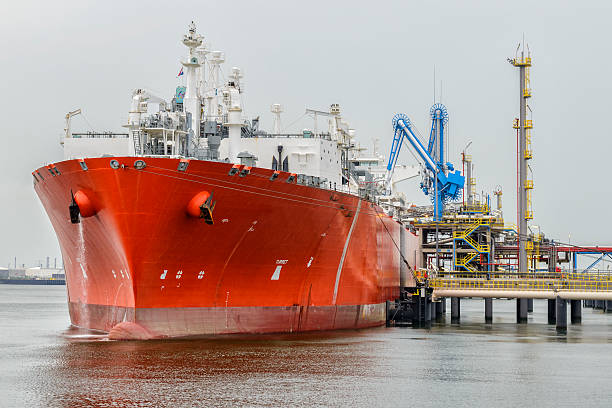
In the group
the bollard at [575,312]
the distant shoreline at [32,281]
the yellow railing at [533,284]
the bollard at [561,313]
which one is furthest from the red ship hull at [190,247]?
the distant shoreline at [32,281]

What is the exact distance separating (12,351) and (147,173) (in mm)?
7770

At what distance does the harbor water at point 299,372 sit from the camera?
17.8 meters

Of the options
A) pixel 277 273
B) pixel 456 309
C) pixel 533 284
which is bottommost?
pixel 456 309

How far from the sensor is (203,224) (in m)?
24.2

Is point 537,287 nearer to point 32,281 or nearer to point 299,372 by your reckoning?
point 299,372

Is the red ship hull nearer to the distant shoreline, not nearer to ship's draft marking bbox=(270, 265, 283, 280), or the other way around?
ship's draft marking bbox=(270, 265, 283, 280)

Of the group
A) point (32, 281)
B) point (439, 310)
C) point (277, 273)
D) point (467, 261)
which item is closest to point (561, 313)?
point (467, 261)

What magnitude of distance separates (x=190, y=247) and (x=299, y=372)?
564cm

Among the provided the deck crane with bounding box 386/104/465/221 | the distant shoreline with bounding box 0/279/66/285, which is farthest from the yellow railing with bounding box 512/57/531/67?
the distant shoreline with bounding box 0/279/66/285

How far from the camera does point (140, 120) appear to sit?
90.5 ft

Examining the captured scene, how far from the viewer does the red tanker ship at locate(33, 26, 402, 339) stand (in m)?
23.7

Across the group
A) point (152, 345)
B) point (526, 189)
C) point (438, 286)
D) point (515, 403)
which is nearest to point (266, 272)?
point (152, 345)

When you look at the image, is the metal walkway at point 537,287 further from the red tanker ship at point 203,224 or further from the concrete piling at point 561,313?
the red tanker ship at point 203,224

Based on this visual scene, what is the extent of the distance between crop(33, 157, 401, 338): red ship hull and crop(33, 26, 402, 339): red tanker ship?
0.04m
